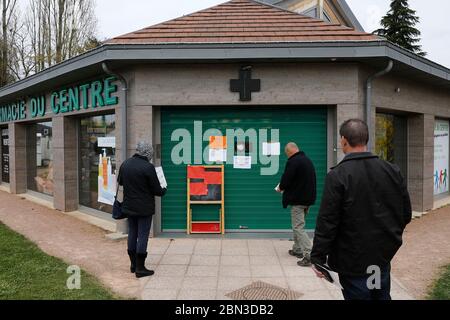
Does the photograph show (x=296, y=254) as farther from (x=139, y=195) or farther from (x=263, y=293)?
(x=139, y=195)

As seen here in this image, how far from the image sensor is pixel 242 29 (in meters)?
7.34

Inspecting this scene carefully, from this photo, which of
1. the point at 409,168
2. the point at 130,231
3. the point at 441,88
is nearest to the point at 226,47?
the point at 130,231

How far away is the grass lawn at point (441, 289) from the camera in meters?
4.18

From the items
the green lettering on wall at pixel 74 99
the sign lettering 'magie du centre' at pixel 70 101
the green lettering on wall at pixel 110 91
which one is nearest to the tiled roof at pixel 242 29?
the green lettering on wall at pixel 110 91

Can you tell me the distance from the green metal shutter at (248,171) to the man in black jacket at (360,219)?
14.3 ft

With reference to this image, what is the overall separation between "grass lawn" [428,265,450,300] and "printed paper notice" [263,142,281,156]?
10.9ft

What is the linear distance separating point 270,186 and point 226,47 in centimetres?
273

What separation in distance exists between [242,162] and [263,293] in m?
3.13

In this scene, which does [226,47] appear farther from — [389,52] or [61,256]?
[61,256]

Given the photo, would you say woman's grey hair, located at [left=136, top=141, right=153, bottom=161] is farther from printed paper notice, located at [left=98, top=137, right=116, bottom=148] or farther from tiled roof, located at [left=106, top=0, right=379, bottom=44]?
printed paper notice, located at [left=98, top=137, right=116, bottom=148]

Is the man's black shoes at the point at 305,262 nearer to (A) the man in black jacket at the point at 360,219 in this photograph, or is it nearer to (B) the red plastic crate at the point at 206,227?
(B) the red plastic crate at the point at 206,227

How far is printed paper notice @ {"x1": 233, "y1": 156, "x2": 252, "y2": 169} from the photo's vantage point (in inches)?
275

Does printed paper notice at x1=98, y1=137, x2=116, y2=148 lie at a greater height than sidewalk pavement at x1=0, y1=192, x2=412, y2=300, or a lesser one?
greater

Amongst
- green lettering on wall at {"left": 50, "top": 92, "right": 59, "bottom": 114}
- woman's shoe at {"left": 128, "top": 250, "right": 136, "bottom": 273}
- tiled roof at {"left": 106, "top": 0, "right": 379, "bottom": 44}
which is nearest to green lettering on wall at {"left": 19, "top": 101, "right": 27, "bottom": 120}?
green lettering on wall at {"left": 50, "top": 92, "right": 59, "bottom": 114}
